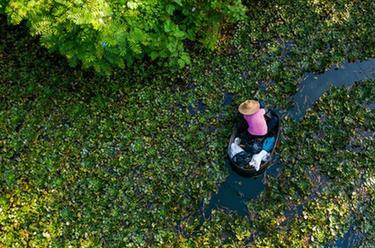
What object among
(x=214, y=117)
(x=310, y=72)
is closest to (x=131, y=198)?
(x=214, y=117)

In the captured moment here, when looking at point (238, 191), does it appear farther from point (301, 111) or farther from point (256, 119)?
point (301, 111)

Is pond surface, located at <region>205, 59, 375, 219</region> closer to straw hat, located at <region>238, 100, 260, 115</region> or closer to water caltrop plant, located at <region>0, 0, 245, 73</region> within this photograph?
straw hat, located at <region>238, 100, 260, 115</region>

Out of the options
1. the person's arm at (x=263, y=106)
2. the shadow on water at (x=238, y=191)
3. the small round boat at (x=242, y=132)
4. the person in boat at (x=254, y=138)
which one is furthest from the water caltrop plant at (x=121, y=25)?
the shadow on water at (x=238, y=191)

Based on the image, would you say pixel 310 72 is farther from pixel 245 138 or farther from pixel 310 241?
pixel 310 241

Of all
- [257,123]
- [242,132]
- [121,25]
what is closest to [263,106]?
[242,132]

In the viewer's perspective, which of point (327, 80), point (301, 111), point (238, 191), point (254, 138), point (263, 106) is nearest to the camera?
point (238, 191)

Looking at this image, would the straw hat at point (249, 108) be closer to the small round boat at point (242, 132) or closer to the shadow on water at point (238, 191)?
the small round boat at point (242, 132)

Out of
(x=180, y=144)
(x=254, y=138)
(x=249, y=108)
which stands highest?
(x=249, y=108)

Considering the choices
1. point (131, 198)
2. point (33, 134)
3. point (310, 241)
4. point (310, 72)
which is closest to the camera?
point (310, 241)
